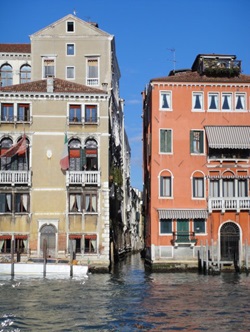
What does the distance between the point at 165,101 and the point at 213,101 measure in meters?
2.87

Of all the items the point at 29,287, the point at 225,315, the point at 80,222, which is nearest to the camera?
the point at 225,315

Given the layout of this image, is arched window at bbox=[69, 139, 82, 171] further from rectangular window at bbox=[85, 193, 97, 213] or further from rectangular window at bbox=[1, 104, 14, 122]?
rectangular window at bbox=[1, 104, 14, 122]

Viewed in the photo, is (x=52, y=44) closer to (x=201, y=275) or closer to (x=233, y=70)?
(x=233, y=70)

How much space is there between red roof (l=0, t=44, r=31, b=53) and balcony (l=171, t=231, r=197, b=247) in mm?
19472

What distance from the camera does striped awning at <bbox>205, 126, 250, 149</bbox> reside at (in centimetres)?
3628

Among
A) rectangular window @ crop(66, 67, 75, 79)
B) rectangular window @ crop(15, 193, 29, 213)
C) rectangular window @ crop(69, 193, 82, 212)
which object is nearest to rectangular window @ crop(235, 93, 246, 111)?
rectangular window @ crop(69, 193, 82, 212)

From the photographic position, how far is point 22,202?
36.3 metres

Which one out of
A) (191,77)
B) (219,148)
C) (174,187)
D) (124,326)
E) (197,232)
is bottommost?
(124,326)

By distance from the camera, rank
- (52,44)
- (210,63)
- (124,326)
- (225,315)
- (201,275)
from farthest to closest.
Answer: (52,44) → (210,63) → (201,275) → (225,315) → (124,326)

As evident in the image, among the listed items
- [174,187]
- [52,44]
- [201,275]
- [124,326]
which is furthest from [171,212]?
[124,326]

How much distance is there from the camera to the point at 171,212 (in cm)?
3631

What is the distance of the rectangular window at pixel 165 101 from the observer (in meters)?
37.5

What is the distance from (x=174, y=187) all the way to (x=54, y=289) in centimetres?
1248

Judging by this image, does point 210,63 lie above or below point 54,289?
above
